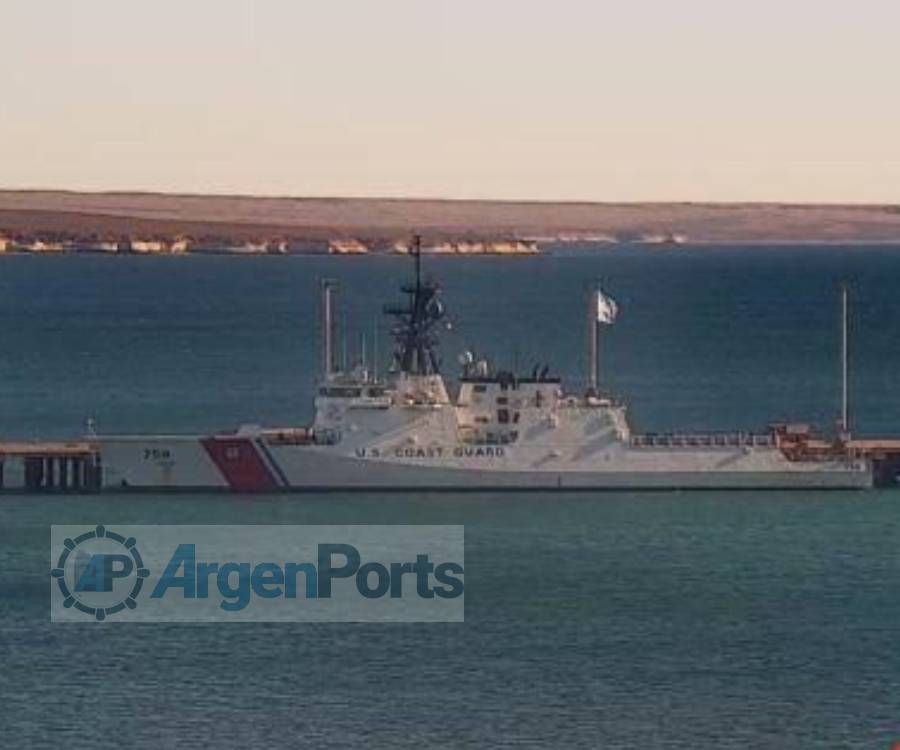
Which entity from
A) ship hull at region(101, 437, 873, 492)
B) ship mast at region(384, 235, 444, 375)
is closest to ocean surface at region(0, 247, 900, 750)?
ship hull at region(101, 437, 873, 492)

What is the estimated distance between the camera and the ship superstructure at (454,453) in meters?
83.6

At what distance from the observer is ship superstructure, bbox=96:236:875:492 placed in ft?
274

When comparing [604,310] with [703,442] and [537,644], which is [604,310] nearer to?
[703,442]

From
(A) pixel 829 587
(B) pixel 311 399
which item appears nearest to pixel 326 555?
(A) pixel 829 587

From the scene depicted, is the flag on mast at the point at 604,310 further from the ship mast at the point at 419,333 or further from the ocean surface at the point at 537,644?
the ocean surface at the point at 537,644

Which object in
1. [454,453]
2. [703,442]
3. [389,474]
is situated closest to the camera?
[389,474]

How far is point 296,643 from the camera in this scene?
62.3 metres

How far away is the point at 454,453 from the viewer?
83.9 m

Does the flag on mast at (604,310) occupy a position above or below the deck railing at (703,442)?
above

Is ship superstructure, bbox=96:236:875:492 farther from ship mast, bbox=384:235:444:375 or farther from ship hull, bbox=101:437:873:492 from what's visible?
ship mast, bbox=384:235:444:375

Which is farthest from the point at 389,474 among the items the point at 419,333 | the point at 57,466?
the point at 57,466

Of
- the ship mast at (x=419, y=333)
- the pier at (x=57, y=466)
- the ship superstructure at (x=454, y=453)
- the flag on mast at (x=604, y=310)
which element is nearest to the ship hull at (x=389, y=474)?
the ship superstructure at (x=454, y=453)

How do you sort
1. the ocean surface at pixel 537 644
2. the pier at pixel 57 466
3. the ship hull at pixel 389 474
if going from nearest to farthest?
the ocean surface at pixel 537 644 → the ship hull at pixel 389 474 → the pier at pixel 57 466

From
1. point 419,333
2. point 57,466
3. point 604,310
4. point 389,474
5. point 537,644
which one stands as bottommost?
point 537,644
